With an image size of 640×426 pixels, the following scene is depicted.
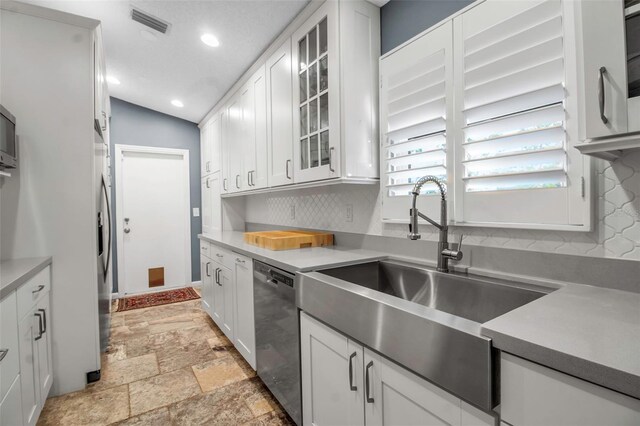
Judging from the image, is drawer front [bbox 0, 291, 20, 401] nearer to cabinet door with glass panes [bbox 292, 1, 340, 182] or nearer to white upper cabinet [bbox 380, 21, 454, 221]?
cabinet door with glass panes [bbox 292, 1, 340, 182]

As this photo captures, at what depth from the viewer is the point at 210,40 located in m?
2.59

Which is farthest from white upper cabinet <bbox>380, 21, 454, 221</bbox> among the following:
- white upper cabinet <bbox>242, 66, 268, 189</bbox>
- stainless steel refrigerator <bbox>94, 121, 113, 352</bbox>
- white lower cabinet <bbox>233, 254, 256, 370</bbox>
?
stainless steel refrigerator <bbox>94, 121, 113, 352</bbox>

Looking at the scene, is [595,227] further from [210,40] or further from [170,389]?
[210,40]

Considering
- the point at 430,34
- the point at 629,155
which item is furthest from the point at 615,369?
the point at 430,34

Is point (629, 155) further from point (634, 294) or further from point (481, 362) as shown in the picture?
point (481, 362)

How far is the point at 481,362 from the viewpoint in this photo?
0.74 meters

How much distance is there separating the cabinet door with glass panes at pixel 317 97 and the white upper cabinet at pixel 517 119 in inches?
27.1

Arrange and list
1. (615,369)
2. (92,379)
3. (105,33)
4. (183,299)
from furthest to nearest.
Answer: (183,299) → (105,33) → (92,379) → (615,369)

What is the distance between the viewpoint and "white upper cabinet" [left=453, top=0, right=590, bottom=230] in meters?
1.09

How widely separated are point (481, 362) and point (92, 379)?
2561mm

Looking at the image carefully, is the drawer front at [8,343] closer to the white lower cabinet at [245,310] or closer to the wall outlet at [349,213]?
the white lower cabinet at [245,310]

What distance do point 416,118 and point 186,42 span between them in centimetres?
220

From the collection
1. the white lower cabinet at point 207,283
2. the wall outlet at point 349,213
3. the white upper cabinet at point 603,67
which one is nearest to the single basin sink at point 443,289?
the wall outlet at point 349,213

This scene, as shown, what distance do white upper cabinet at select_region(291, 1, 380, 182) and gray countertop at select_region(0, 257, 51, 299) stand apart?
156cm
